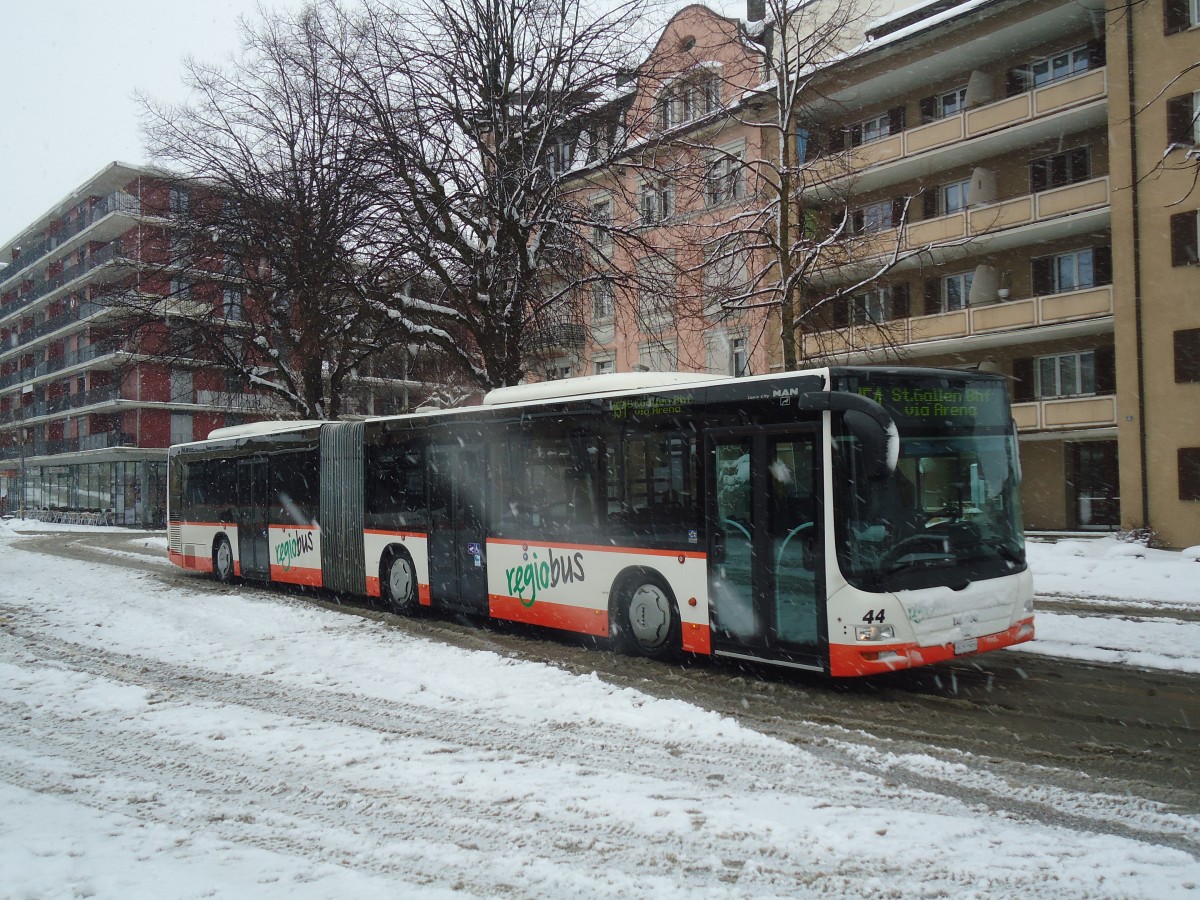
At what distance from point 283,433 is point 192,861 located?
1310 cm

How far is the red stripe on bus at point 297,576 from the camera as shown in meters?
15.8

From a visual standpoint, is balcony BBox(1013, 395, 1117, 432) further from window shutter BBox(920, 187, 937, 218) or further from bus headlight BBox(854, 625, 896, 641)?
bus headlight BBox(854, 625, 896, 641)

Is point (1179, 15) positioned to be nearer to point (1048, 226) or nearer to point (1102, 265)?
point (1048, 226)

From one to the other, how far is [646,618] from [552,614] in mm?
1570

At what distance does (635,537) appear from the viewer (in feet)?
31.2

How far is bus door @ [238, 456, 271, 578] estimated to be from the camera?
57.1 feet

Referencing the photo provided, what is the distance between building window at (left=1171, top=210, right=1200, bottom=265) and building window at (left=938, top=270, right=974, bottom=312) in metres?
6.31

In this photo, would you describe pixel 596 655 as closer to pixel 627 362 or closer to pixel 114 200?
pixel 627 362

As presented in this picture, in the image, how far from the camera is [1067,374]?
26734 mm

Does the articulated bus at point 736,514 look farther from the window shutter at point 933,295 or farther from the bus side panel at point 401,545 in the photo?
the window shutter at point 933,295

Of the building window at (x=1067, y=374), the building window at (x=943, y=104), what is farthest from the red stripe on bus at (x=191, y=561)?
the building window at (x=943, y=104)

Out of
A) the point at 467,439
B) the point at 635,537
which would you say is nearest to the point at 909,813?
the point at 635,537

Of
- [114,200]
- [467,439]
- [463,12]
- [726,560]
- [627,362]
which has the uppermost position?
[114,200]

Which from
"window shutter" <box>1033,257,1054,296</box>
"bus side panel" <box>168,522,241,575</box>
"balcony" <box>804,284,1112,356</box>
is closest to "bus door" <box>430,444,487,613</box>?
"bus side panel" <box>168,522,241,575</box>
